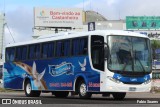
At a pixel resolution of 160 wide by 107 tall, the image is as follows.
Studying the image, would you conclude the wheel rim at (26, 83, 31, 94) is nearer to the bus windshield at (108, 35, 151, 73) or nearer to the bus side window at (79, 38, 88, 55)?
the bus side window at (79, 38, 88, 55)

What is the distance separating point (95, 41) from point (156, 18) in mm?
83565

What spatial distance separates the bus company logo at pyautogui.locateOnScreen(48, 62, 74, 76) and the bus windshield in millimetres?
3010

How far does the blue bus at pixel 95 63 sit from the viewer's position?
23062 millimetres

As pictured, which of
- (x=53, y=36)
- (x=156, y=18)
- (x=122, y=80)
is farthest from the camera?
(x=156, y=18)

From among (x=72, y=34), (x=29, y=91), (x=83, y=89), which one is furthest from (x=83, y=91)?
(x=29, y=91)

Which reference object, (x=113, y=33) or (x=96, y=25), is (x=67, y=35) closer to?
(x=113, y=33)

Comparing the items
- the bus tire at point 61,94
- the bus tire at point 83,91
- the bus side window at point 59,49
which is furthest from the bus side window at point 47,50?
the bus tire at point 83,91

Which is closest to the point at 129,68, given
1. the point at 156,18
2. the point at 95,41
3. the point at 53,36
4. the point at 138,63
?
the point at 138,63

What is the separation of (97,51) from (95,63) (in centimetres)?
59

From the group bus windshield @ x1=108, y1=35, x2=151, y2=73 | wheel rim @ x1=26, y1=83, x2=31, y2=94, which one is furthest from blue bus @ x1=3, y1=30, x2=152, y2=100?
wheel rim @ x1=26, y1=83, x2=31, y2=94

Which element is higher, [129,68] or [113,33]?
[113,33]

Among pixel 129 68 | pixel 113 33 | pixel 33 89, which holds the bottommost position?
pixel 33 89

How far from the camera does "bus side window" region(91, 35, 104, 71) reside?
23281 mm

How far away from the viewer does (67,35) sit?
86.4 feet
